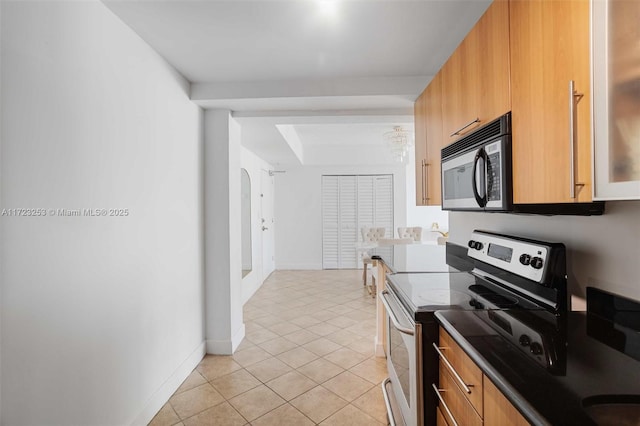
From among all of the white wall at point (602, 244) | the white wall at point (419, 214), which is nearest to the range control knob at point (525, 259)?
the white wall at point (602, 244)

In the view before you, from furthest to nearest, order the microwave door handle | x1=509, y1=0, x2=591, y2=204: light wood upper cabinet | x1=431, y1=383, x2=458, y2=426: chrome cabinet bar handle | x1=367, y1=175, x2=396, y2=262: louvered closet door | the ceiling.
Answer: x1=367, y1=175, x2=396, y2=262: louvered closet door < the ceiling < the microwave door handle < x1=431, y1=383, x2=458, y2=426: chrome cabinet bar handle < x1=509, y1=0, x2=591, y2=204: light wood upper cabinet

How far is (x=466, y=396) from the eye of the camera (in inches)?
35.6

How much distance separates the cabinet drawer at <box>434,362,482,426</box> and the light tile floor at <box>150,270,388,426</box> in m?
0.91

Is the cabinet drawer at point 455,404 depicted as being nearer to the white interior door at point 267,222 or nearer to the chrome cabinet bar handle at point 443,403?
the chrome cabinet bar handle at point 443,403

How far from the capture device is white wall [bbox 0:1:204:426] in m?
1.05

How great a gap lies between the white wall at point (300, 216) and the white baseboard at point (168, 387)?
12.4 ft

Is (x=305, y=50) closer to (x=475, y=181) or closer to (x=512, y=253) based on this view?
(x=475, y=181)

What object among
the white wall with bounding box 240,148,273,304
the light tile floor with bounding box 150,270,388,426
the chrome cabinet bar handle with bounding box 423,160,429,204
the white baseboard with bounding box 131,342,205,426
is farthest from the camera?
the white wall with bounding box 240,148,273,304

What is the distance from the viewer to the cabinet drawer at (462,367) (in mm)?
843

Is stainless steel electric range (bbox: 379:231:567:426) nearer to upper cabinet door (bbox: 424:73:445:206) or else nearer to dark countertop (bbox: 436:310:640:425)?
dark countertop (bbox: 436:310:640:425)

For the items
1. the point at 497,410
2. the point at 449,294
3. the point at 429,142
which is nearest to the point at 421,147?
the point at 429,142

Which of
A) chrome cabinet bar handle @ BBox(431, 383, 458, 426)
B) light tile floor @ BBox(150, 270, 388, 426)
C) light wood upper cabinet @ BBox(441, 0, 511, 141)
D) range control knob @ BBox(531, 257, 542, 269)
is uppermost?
light wood upper cabinet @ BBox(441, 0, 511, 141)

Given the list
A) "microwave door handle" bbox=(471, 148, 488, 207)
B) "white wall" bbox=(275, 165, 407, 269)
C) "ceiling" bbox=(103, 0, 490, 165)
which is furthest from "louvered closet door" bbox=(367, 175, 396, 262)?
"microwave door handle" bbox=(471, 148, 488, 207)

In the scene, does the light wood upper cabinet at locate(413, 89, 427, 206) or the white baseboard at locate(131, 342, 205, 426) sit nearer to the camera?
the white baseboard at locate(131, 342, 205, 426)
